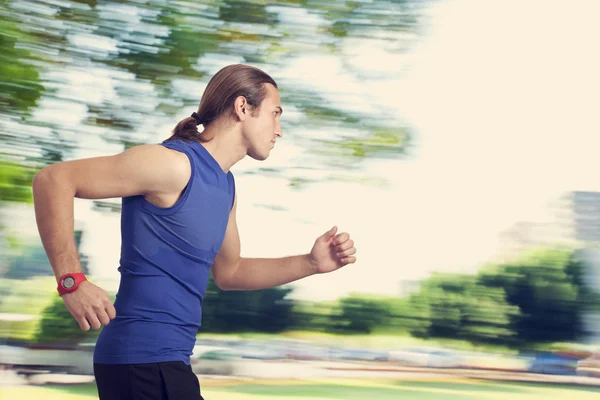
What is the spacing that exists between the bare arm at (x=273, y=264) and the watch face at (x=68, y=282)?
0.54 m

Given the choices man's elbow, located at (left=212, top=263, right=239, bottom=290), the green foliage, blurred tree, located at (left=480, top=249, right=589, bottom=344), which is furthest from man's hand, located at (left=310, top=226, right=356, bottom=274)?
blurred tree, located at (left=480, top=249, right=589, bottom=344)

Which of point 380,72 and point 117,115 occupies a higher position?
point 380,72

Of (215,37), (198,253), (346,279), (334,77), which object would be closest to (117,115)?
(215,37)

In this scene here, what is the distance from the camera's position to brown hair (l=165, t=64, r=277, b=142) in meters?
1.72

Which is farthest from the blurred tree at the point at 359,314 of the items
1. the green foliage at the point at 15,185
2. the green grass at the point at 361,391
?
the green foliage at the point at 15,185

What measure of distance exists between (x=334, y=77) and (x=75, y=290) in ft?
11.6

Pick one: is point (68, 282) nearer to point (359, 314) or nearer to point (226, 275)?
point (226, 275)

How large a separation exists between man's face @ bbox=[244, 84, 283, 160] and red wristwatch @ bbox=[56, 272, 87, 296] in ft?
1.61

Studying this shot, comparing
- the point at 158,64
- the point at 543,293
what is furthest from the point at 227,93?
the point at 543,293

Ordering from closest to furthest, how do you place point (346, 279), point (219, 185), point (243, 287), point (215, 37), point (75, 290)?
point (75, 290)
point (219, 185)
point (243, 287)
point (215, 37)
point (346, 279)

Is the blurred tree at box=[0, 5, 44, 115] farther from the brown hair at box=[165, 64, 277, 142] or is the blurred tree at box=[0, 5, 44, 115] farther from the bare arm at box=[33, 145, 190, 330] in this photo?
the bare arm at box=[33, 145, 190, 330]

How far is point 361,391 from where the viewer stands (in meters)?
4.83

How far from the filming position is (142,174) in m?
1.46

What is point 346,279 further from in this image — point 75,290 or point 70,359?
point 75,290
